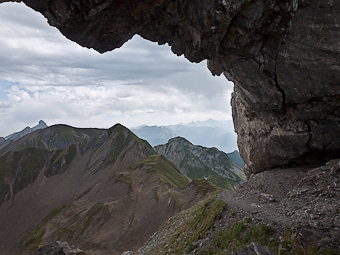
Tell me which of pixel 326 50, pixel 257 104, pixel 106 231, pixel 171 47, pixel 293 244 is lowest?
pixel 106 231

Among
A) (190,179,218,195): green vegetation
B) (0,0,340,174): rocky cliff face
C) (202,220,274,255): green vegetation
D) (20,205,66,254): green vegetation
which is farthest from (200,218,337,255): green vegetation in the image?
(20,205,66,254): green vegetation

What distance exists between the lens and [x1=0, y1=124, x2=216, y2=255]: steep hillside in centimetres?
9525

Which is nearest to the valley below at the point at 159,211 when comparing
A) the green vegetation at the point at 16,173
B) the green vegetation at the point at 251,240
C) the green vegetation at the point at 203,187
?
the green vegetation at the point at 251,240

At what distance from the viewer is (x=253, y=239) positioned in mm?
19578

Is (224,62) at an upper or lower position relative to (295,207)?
upper

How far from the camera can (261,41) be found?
94.9ft

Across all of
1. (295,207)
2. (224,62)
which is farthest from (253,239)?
(224,62)

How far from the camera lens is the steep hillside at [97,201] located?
95.2m

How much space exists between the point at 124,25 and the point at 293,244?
87.5ft

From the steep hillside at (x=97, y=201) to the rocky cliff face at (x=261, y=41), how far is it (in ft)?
209

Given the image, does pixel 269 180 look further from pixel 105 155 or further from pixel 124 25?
pixel 105 155

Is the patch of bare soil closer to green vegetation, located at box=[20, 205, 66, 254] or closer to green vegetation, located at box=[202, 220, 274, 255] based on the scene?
green vegetation, located at box=[202, 220, 274, 255]

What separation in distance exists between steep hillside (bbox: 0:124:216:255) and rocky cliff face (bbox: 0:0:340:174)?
63752 mm

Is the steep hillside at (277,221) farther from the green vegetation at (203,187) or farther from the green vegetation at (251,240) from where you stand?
the green vegetation at (203,187)
